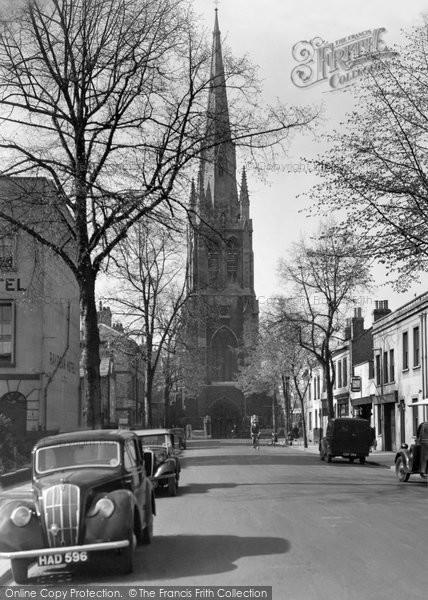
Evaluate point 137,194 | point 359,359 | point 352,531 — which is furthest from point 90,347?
point 359,359

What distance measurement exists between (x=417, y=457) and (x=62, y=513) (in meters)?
15.2

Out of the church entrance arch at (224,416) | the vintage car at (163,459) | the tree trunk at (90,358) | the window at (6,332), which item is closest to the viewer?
the vintage car at (163,459)

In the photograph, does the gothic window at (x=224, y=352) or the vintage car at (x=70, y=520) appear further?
the gothic window at (x=224, y=352)

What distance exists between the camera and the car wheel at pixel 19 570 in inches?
362

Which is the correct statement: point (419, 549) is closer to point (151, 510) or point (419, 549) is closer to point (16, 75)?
Answer: point (151, 510)

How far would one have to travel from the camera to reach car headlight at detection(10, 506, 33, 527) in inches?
361

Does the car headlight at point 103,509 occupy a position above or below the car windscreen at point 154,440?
below

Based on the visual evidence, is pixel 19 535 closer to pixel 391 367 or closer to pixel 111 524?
pixel 111 524

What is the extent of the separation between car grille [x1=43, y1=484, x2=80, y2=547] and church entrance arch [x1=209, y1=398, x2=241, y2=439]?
317 ft

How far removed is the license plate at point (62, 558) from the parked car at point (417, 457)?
14627 millimetres

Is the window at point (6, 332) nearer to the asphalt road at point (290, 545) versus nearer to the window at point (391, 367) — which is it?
the asphalt road at point (290, 545)

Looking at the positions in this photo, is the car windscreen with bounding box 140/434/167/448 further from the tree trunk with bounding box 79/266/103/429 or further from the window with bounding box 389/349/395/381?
the window with bounding box 389/349/395/381

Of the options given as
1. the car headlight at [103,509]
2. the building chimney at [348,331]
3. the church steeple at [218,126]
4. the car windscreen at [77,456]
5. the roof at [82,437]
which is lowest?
the car headlight at [103,509]

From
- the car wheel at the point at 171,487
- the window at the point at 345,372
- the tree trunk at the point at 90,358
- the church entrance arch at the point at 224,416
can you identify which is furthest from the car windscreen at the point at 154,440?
the church entrance arch at the point at 224,416
